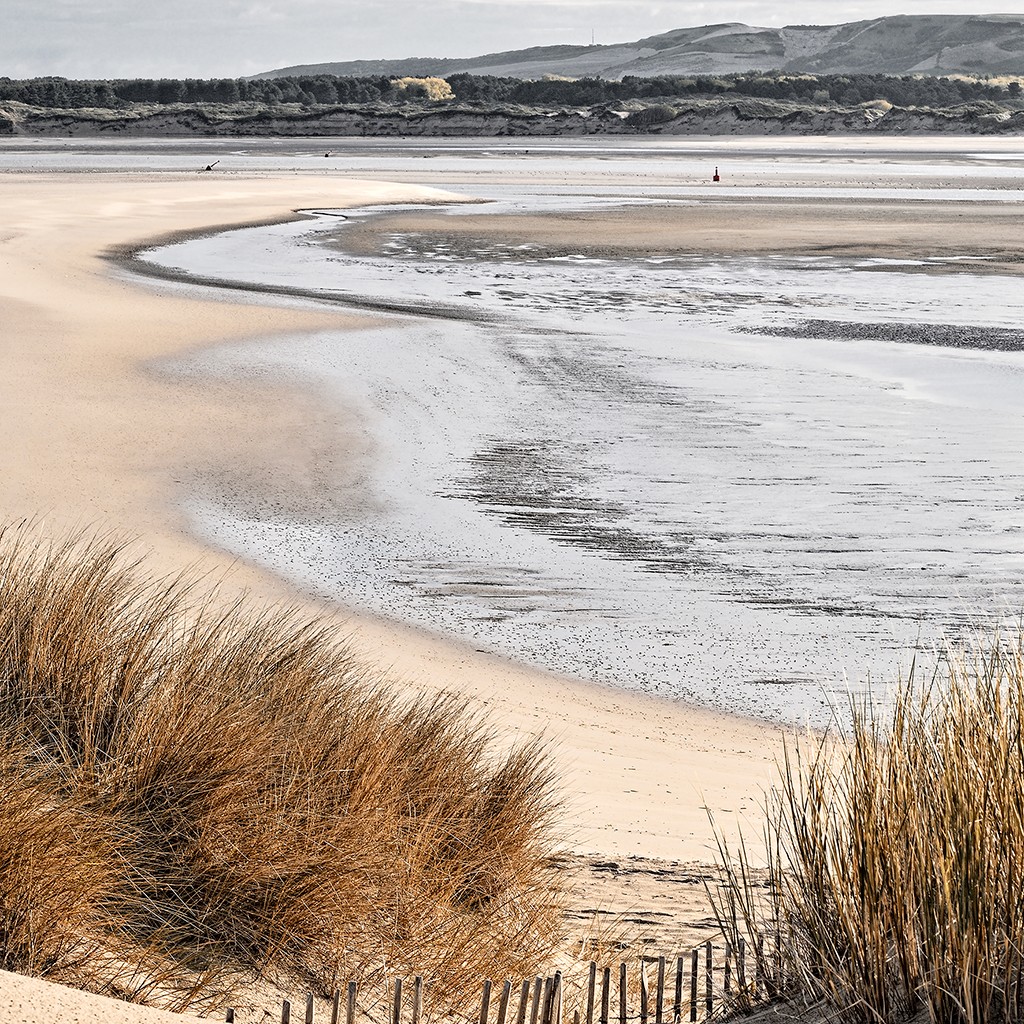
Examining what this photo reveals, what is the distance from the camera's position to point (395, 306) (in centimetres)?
2062

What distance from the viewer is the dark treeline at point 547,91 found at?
113000 mm

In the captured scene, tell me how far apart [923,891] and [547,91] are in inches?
4816

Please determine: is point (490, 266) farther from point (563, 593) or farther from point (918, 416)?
point (563, 593)

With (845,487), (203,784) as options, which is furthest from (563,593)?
(203,784)

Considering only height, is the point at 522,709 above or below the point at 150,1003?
below

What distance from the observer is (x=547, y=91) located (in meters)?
118

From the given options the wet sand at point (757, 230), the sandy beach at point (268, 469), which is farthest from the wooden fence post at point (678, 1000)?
the wet sand at point (757, 230)

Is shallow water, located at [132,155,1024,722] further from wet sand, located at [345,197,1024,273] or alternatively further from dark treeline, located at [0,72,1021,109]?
dark treeline, located at [0,72,1021,109]

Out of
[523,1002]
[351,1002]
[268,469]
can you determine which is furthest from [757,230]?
[351,1002]

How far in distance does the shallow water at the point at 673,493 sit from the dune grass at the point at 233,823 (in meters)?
2.28

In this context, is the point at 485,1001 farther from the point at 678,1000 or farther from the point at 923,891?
the point at 923,891

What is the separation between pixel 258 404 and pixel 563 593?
6.36m

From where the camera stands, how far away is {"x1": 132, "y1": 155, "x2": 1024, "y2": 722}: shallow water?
311 inches

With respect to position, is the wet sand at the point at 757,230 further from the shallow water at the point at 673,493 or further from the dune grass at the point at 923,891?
the dune grass at the point at 923,891
